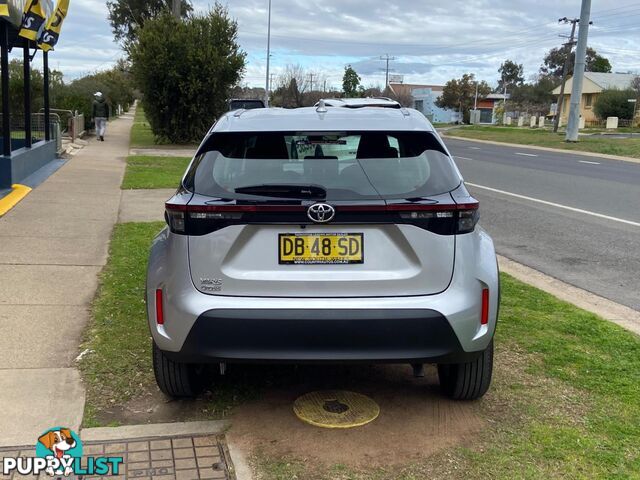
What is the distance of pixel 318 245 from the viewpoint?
327 cm

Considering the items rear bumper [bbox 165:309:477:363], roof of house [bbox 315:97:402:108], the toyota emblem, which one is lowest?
rear bumper [bbox 165:309:477:363]

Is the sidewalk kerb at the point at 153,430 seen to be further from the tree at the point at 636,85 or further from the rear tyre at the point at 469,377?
the tree at the point at 636,85

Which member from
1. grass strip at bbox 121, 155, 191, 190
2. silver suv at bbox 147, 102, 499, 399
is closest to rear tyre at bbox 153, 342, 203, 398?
silver suv at bbox 147, 102, 499, 399

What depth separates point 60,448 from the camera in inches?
132

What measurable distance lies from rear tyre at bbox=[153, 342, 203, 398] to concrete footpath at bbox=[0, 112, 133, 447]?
Result: 49 cm

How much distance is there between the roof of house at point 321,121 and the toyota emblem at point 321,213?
0.54 metres

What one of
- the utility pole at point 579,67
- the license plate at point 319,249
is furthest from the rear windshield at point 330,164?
the utility pole at point 579,67

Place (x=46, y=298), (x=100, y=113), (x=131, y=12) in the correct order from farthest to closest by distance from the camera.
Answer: (x=131, y=12) < (x=100, y=113) < (x=46, y=298)

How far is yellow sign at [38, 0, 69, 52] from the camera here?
553 inches

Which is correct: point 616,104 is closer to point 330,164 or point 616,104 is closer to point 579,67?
point 579,67

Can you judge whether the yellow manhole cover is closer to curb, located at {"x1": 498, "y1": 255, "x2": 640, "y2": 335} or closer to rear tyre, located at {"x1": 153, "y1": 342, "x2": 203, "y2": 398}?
rear tyre, located at {"x1": 153, "y1": 342, "x2": 203, "y2": 398}

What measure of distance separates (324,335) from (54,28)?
1370 centimetres

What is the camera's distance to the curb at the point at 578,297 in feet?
18.2

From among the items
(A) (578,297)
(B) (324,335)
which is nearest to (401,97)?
(A) (578,297)
